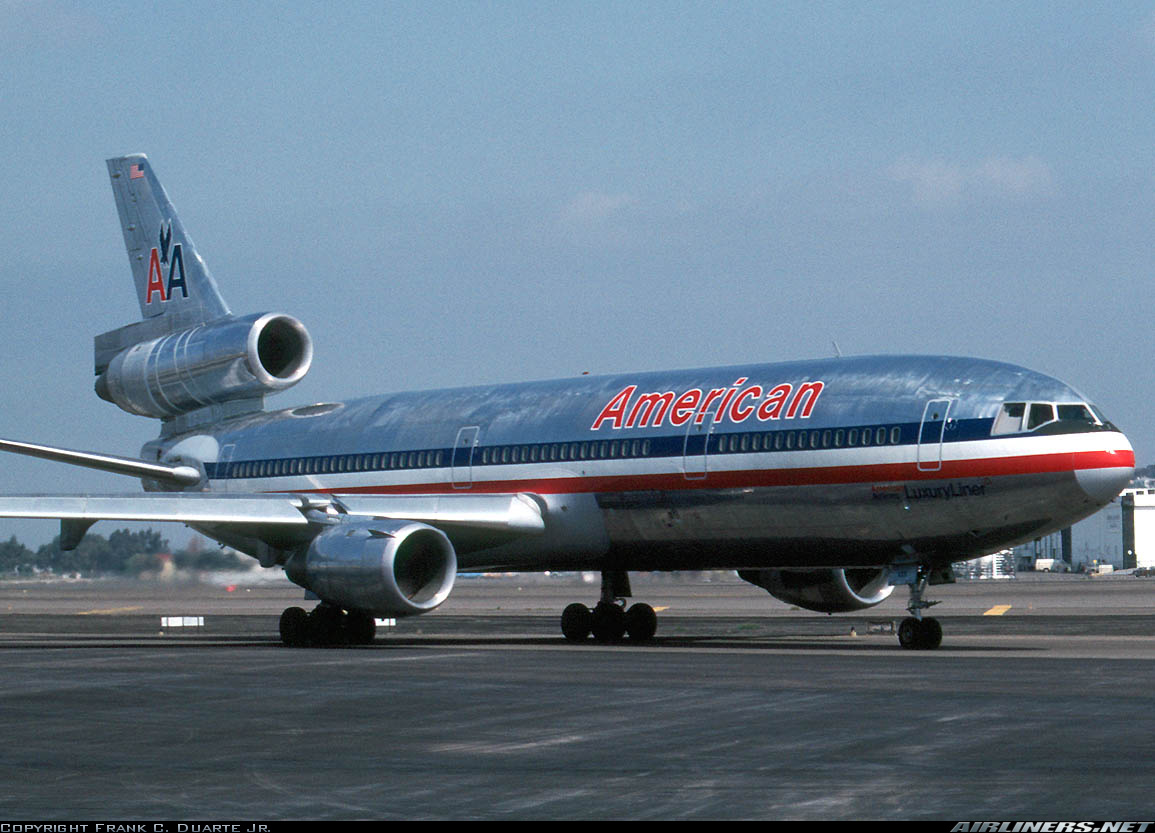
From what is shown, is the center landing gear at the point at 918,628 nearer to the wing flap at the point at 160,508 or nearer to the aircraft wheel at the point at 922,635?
the aircraft wheel at the point at 922,635

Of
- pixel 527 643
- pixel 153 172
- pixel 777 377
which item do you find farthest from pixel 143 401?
pixel 777 377

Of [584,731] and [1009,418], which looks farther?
[1009,418]

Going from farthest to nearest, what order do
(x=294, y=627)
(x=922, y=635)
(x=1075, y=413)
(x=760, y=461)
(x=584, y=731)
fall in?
(x=294, y=627) < (x=760, y=461) < (x=922, y=635) < (x=1075, y=413) < (x=584, y=731)

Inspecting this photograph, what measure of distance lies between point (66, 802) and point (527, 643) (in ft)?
65.1

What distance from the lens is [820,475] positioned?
2530 centimetres

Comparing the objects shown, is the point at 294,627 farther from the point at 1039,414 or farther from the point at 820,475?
the point at 1039,414

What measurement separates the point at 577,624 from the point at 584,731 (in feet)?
57.2

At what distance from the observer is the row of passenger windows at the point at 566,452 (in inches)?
994

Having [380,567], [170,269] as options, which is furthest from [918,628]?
[170,269]

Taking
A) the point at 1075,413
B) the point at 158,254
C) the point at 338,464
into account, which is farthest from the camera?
the point at 158,254

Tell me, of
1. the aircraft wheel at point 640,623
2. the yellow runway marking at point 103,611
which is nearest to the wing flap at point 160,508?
the aircraft wheel at point 640,623

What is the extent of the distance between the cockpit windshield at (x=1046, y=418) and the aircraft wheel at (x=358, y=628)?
11.4 meters

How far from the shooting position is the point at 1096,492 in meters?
23.8

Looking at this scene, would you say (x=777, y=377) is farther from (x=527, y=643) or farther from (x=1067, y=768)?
(x=1067, y=768)
